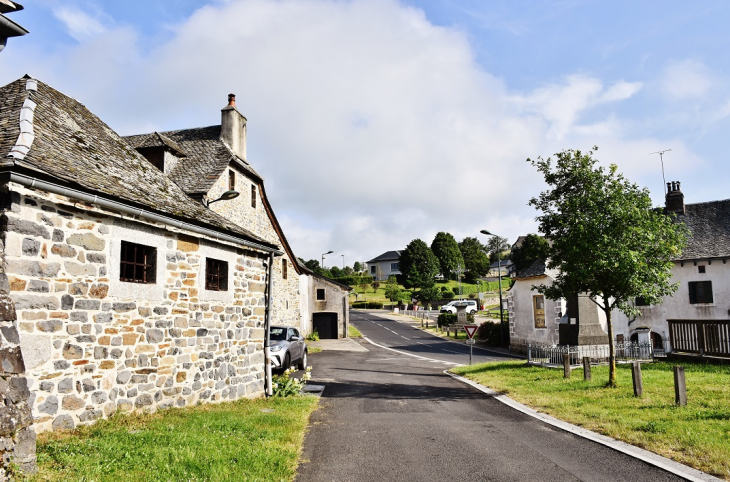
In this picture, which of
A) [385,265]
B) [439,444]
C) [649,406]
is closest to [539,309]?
[649,406]

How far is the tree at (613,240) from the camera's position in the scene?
Answer: 43.4 feet

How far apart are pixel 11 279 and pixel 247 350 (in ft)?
19.6

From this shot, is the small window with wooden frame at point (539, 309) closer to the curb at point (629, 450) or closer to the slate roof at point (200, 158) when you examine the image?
the curb at point (629, 450)

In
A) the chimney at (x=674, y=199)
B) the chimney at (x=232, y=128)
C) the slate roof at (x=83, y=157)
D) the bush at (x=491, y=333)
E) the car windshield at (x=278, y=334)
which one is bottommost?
the bush at (x=491, y=333)

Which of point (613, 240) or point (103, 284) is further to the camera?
point (613, 240)

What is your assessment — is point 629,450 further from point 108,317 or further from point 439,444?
point 108,317

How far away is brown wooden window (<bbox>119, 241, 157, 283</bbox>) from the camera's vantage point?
862cm

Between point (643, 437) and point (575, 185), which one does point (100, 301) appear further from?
point (575, 185)

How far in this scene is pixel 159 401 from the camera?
910cm

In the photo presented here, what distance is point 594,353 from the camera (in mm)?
19766

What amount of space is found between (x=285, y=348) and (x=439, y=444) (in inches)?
368

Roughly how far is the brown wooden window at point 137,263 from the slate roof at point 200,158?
905 centimetres

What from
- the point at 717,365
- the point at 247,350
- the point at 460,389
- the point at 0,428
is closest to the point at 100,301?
the point at 0,428

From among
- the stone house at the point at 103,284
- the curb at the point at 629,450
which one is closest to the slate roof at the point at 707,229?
the curb at the point at 629,450
